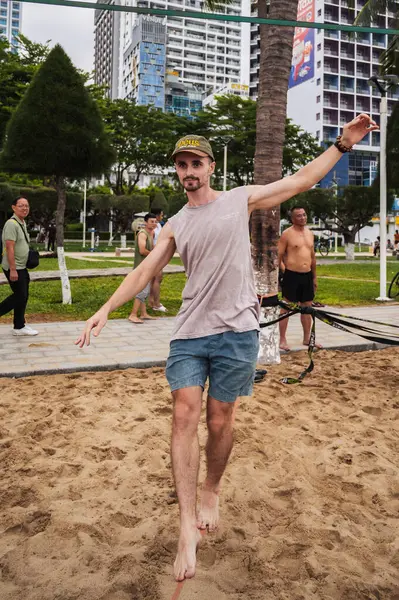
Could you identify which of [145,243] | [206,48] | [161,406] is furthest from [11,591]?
[206,48]

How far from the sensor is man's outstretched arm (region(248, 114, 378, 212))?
2890 millimetres

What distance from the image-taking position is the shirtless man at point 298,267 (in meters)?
7.88

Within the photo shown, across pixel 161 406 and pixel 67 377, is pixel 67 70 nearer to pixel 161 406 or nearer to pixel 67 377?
pixel 67 377

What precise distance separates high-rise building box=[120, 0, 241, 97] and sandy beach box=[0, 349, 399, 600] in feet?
392

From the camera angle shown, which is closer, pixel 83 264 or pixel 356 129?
pixel 356 129

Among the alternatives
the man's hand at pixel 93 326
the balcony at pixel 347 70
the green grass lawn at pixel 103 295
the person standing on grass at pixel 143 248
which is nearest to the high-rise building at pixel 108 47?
the balcony at pixel 347 70

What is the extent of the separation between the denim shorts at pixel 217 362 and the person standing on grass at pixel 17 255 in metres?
5.36

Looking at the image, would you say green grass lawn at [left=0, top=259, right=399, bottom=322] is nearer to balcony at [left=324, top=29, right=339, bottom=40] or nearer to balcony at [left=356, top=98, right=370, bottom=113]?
balcony at [left=324, top=29, right=339, bottom=40]

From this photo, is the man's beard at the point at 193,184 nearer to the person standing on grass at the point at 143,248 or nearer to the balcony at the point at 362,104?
the person standing on grass at the point at 143,248

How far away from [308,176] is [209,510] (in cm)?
182

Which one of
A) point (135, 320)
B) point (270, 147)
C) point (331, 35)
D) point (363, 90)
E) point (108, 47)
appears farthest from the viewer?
point (108, 47)

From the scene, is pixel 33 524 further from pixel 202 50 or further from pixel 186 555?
pixel 202 50

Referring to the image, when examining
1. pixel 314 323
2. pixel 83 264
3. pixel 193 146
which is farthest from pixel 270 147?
pixel 83 264

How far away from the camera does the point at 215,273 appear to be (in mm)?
2734
